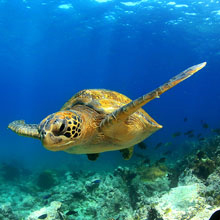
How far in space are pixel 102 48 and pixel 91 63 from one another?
13.3 m

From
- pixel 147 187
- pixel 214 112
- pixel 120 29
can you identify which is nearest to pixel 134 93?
pixel 214 112

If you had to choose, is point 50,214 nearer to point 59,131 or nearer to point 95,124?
point 95,124

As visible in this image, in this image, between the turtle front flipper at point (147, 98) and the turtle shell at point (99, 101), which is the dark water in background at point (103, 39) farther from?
the turtle front flipper at point (147, 98)

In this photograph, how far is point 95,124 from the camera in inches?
116

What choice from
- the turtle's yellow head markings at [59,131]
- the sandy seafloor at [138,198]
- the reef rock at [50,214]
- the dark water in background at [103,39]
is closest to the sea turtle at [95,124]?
the turtle's yellow head markings at [59,131]

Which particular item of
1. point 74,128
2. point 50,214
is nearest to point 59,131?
point 74,128

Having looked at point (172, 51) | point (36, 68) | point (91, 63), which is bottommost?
point (172, 51)

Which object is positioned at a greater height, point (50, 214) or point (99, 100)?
point (99, 100)

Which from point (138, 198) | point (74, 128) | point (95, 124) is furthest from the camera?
point (138, 198)

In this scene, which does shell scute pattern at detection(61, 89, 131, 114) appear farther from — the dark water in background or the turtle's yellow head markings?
the dark water in background

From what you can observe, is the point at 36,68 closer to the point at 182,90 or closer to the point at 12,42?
the point at 12,42

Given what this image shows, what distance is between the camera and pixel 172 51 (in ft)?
101

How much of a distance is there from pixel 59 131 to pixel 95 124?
0.81m

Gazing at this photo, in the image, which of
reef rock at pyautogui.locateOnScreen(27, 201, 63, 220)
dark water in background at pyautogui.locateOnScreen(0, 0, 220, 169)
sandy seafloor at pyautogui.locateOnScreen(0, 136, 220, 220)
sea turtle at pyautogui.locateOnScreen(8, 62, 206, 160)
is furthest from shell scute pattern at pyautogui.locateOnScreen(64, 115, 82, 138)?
dark water in background at pyautogui.locateOnScreen(0, 0, 220, 169)
